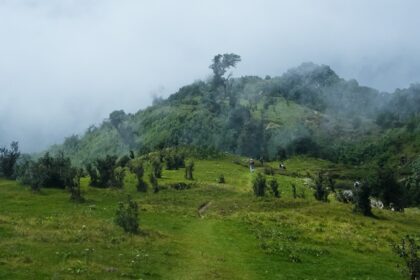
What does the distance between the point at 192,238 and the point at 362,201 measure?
28.5 meters

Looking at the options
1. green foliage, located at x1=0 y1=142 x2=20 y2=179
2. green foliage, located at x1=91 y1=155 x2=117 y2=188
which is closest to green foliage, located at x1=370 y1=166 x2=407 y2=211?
green foliage, located at x1=91 y1=155 x2=117 y2=188

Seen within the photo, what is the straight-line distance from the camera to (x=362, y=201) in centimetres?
6700

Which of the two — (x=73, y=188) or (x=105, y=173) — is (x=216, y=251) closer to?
(x=73, y=188)

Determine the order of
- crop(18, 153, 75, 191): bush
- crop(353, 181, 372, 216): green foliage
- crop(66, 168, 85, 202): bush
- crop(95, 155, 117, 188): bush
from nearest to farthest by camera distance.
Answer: crop(66, 168, 85, 202): bush → crop(353, 181, 372, 216): green foliage → crop(18, 153, 75, 191): bush → crop(95, 155, 117, 188): bush

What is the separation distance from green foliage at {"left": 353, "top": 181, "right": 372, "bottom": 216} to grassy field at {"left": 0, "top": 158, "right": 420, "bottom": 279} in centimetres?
127

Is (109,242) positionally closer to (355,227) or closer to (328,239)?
(328,239)

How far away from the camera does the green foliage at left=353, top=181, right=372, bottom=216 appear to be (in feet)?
220

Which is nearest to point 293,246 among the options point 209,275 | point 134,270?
point 209,275

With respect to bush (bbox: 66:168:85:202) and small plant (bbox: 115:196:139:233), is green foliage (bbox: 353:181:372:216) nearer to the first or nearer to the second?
small plant (bbox: 115:196:139:233)

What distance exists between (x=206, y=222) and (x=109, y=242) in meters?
18.6

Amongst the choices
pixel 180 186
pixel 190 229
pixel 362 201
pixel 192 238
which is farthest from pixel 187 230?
pixel 180 186

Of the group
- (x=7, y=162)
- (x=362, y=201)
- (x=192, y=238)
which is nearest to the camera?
(x=192, y=238)

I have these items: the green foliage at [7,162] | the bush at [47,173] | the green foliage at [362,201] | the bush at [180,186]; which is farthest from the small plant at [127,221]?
the green foliage at [7,162]

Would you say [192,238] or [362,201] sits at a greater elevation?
[362,201]
